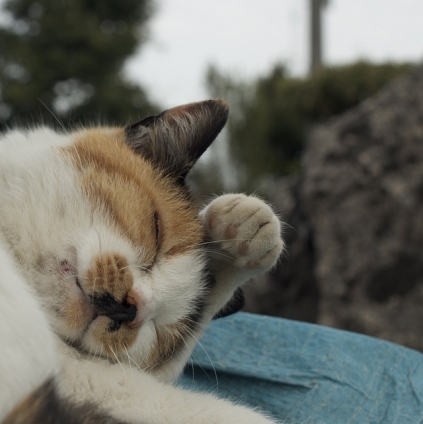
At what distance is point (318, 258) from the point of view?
7.57 ft

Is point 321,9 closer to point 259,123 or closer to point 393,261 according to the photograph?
point 259,123

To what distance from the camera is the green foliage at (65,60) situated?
5.79 metres

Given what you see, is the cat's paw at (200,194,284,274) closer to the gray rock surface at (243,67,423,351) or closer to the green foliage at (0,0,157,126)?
the gray rock surface at (243,67,423,351)

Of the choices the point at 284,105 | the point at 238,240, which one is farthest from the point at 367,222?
the point at 284,105

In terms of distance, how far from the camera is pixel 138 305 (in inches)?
32.0

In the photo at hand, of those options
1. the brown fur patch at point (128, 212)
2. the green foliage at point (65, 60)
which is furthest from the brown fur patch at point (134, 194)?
the green foliage at point (65, 60)

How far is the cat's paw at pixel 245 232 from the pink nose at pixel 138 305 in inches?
8.1

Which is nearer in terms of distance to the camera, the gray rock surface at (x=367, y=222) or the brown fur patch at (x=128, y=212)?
the brown fur patch at (x=128, y=212)

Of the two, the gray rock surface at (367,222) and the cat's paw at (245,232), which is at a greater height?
the cat's paw at (245,232)

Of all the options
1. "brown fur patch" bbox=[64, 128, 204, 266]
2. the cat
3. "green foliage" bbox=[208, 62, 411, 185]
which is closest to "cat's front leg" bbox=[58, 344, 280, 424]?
the cat

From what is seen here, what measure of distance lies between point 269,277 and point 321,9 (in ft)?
13.8

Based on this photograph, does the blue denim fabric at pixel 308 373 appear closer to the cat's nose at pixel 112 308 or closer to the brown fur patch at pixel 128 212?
the brown fur patch at pixel 128 212

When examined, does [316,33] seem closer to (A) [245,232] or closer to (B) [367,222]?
(B) [367,222]

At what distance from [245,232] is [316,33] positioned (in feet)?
17.8
